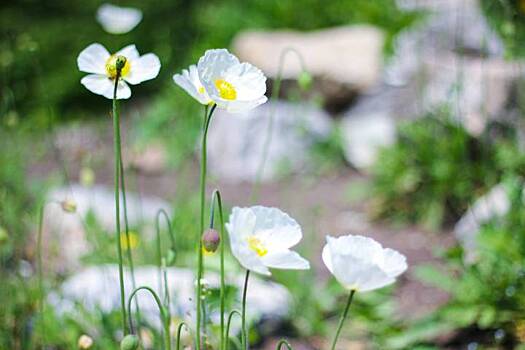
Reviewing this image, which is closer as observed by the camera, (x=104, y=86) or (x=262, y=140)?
(x=104, y=86)

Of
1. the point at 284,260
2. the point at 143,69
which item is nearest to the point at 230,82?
the point at 143,69

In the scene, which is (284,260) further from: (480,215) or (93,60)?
(480,215)

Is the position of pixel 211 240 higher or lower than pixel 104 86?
lower

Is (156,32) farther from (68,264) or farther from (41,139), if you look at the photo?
(68,264)

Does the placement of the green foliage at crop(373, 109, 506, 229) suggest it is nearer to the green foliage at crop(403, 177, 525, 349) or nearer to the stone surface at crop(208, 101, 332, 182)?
the stone surface at crop(208, 101, 332, 182)

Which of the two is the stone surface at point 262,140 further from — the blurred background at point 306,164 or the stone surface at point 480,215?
the stone surface at point 480,215

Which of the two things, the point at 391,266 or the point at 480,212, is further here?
the point at 480,212

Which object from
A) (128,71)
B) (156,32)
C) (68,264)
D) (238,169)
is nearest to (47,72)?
(156,32)
